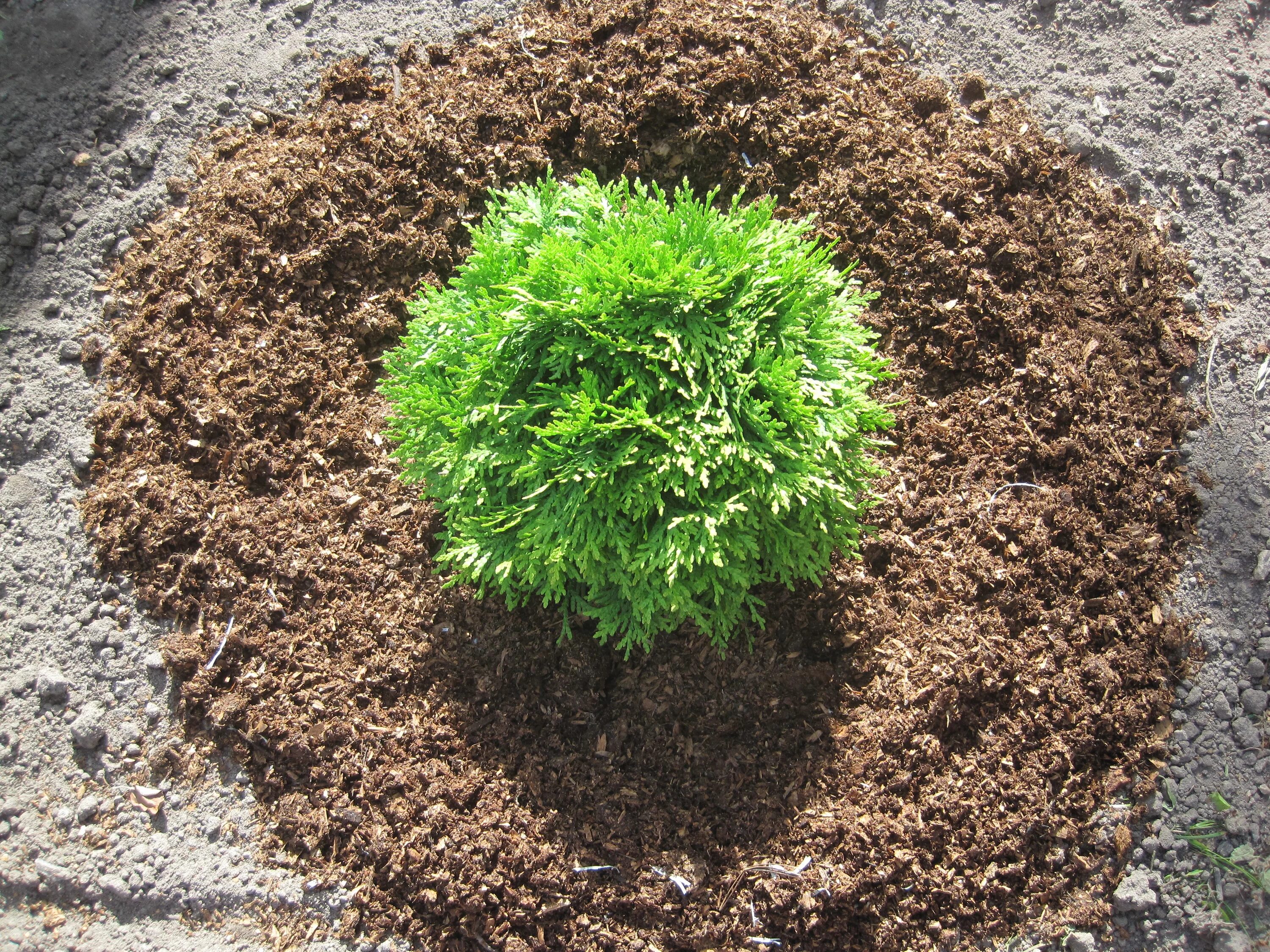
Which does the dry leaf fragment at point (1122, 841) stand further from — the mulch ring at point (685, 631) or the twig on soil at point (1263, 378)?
the twig on soil at point (1263, 378)

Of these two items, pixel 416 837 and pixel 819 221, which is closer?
pixel 416 837

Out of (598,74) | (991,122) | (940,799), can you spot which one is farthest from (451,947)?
(991,122)

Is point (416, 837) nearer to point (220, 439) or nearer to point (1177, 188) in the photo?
point (220, 439)

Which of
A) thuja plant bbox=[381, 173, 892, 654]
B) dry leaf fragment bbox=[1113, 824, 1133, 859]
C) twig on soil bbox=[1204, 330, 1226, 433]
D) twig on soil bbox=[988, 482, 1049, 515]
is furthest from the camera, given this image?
twig on soil bbox=[1204, 330, 1226, 433]

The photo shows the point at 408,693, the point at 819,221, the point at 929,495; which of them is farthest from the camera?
the point at 819,221

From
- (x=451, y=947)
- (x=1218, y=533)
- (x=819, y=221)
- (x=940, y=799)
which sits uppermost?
(x=819, y=221)

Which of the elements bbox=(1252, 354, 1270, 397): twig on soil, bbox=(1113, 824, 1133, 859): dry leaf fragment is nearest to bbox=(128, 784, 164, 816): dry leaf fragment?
bbox=(1113, 824, 1133, 859): dry leaf fragment

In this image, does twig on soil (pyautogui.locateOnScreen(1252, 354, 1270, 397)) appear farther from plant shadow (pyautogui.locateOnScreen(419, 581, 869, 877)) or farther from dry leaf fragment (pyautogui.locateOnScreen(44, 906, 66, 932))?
dry leaf fragment (pyautogui.locateOnScreen(44, 906, 66, 932))
